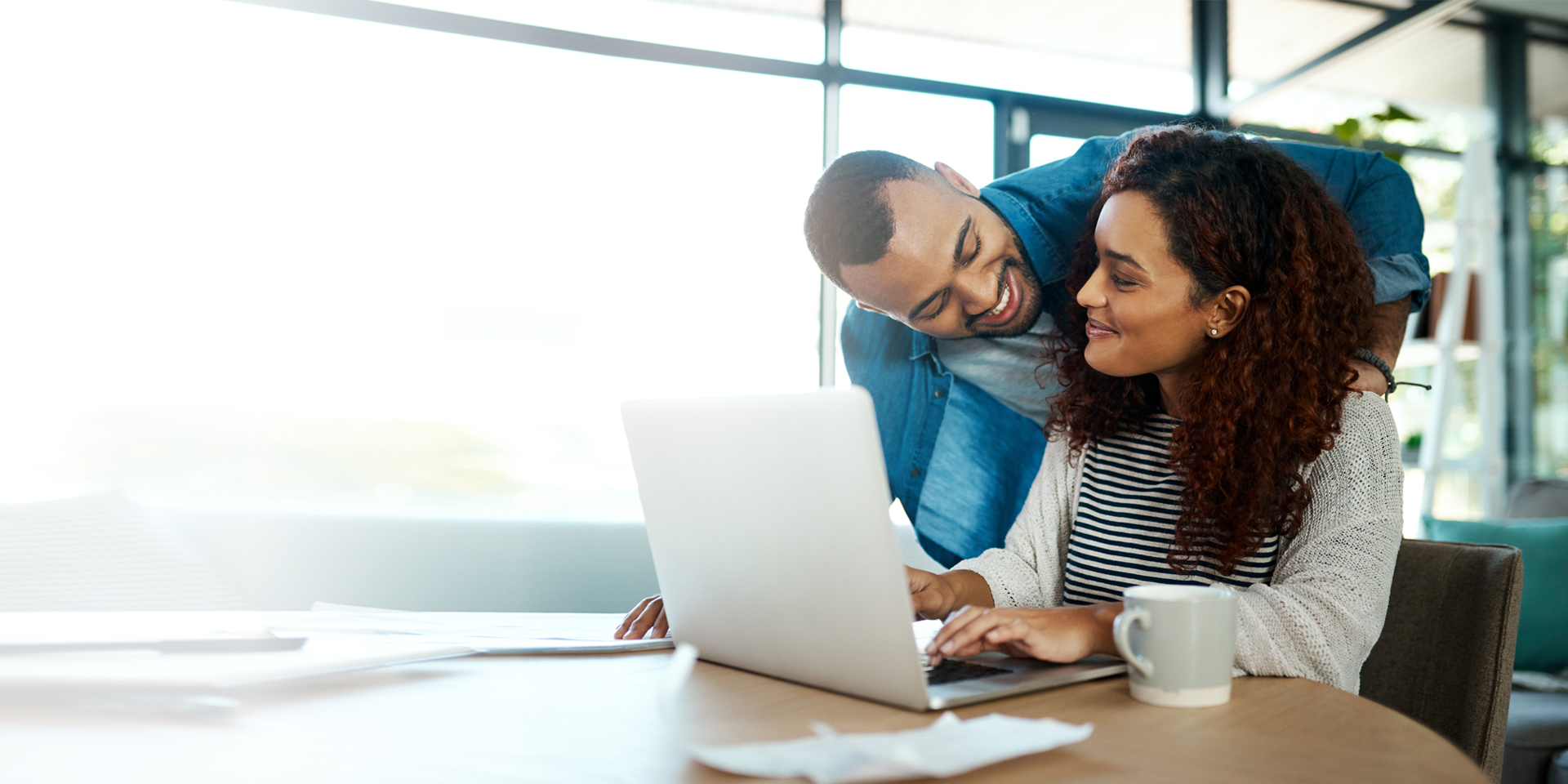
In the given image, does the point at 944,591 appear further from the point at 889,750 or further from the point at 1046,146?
the point at 1046,146

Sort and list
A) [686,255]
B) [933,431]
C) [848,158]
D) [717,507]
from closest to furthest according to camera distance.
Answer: [717,507], [848,158], [933,431], [686,255]

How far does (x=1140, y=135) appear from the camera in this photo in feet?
4.01

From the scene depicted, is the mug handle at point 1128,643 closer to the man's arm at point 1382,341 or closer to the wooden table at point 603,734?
the wooden table at point 603,734

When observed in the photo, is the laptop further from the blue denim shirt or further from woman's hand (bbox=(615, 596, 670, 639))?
the blue denim shirt

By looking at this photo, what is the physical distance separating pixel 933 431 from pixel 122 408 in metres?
2.45

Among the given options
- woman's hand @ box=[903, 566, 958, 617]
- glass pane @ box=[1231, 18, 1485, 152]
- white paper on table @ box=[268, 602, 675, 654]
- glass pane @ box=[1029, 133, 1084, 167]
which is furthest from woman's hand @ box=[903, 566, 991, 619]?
glass pane @ box=[1231, 18, 1485, 152]

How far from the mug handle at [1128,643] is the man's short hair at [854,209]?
33.0 inches

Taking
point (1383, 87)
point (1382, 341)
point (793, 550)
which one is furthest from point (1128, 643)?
point (1383, 87)

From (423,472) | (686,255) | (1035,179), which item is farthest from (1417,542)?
(423,472)

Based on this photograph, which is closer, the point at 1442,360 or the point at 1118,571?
the point at 1118,571

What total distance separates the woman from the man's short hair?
355 millimetres

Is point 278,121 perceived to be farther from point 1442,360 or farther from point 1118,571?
point 1442,360

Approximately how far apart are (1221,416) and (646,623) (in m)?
0.66

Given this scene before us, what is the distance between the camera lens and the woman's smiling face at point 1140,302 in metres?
1.09
